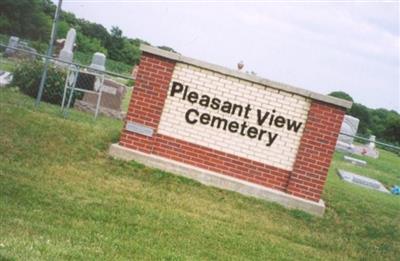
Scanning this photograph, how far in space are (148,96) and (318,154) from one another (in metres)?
3.20

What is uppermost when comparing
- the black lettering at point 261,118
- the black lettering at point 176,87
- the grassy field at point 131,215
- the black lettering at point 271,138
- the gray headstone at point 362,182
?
the black lettering at point 176,87

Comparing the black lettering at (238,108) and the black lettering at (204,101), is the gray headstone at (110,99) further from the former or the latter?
the black lettering at (238,108)

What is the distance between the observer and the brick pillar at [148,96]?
1086cm

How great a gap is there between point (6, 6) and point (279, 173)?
70.0 m

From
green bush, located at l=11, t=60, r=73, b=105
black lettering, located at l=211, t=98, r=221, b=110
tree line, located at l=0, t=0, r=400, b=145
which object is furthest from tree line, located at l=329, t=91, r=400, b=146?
black lettering, located at l=211, t=98, r=221, b=110

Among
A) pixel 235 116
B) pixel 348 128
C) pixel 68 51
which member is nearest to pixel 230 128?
pixel 235 116

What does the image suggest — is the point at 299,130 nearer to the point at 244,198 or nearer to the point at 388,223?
the point at 244,198

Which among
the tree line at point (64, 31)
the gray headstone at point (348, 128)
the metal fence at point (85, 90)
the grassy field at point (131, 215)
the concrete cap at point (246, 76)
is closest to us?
the grassy field at point (131, 215)

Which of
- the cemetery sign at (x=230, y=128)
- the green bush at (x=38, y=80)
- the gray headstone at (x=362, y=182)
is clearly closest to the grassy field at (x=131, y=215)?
the cemetery sign at (x=230, y=128)

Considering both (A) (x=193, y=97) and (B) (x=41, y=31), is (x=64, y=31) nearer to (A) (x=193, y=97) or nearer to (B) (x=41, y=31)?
(B) (x=41, y=31)

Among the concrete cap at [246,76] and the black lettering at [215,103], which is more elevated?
the concrete cap at [246,76]

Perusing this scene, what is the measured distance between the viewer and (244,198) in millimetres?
10336

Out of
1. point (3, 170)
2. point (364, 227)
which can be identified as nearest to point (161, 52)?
point (3, 170)

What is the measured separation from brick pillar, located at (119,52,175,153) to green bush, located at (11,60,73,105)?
7386 millimetres
